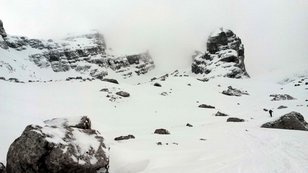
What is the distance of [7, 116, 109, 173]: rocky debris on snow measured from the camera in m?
11.1

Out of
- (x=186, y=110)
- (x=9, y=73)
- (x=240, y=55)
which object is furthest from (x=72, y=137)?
(x=9, y=73)

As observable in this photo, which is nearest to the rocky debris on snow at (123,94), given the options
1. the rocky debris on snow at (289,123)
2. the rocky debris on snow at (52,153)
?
the rocky debris on snow at (289,123)

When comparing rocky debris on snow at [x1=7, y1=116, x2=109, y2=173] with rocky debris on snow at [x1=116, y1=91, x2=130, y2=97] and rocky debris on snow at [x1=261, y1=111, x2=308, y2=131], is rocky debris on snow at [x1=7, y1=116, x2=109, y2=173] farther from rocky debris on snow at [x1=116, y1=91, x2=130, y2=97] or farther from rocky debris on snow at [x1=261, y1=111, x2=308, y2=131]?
rocky debris on snow at [x1=116, y1=91, x2=130, y2=97]

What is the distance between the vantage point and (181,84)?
57562 millimetres

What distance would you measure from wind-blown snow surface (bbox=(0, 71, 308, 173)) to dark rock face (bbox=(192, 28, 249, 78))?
244 feet

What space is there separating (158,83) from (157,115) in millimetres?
19807

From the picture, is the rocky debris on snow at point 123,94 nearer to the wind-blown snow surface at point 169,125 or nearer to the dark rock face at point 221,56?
the wind-blown snow surface at point 169,125

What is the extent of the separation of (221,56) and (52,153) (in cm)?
14309

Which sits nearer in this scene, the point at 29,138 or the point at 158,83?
the point at 29,138

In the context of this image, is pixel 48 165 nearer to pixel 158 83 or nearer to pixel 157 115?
pixel 157 115

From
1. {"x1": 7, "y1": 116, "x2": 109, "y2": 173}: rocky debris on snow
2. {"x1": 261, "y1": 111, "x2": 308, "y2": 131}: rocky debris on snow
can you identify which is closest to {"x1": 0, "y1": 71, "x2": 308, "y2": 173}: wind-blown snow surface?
{"x1": 261, "y1": 111, "x2": 308, "y2": 131}: rocky debris on snow

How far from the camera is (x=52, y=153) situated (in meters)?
11.2

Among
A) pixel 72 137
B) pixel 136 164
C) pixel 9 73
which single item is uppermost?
pixel 9 73

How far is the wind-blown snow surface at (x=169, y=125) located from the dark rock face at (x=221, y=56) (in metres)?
74.3
